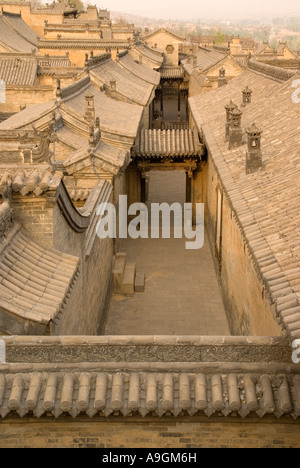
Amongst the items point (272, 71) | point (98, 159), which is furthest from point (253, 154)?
point (272, 71)

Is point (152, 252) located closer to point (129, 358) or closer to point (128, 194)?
point (128, 194)

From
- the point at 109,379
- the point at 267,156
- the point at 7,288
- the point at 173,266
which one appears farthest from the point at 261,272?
the point at 173,266

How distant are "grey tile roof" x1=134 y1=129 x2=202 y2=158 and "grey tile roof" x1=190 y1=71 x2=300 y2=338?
69.9 inches

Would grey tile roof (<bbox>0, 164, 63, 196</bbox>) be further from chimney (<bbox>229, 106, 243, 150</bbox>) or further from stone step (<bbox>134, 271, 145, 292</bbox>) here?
stone step (<bbox>134, 271, 145, 292</bbox>)

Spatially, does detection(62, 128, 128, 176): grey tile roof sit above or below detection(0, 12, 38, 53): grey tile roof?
below

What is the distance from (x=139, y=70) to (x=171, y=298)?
30.0 meters

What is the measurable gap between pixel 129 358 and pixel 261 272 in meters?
2.38

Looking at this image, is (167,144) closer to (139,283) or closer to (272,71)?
(272,71)

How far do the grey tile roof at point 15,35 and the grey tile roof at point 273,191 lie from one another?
90.4 feet

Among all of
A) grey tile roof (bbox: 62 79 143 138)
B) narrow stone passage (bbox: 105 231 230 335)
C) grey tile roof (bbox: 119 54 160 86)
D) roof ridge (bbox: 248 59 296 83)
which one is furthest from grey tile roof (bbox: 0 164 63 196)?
grey tile roof (bbox: 119 54 160 86)

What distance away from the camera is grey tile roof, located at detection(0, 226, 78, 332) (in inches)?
310

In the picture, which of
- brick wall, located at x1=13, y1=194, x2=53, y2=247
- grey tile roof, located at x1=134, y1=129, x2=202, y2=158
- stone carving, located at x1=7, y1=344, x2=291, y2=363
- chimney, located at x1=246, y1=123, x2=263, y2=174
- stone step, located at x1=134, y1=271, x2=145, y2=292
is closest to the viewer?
stone carving, located at x1=7, y1=344, x2=291, y2=363

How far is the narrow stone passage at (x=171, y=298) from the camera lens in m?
15.6

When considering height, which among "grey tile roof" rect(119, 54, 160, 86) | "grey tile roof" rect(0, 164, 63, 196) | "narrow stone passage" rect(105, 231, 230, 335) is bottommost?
"grey tile roof" rect(0, 164, 63, 196)
